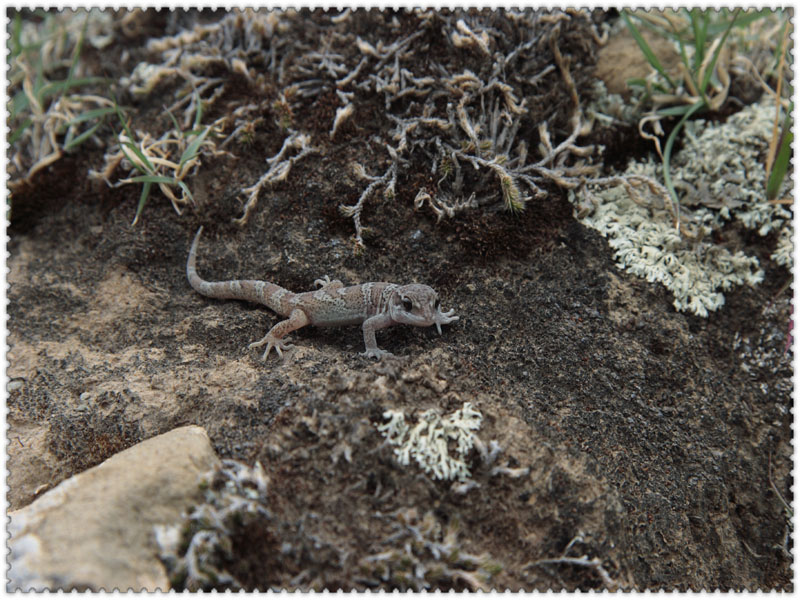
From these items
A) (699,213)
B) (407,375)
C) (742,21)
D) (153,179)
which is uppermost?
(742,21)

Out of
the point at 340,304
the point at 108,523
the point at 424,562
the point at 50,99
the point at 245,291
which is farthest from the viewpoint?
the point at 50,99

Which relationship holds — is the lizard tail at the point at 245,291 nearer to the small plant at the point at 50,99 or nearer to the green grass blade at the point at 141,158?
the green grass blade at the point at 141,158

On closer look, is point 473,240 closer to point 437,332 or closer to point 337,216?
point 437,332

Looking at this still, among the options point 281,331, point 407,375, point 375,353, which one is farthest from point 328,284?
point 407,375

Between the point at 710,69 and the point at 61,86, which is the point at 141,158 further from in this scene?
the point at 710,69

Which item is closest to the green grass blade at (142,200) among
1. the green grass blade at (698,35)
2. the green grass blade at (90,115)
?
the green grass blade at (90,115)

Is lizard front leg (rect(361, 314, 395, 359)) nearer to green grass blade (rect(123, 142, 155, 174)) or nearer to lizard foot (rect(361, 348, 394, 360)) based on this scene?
lizard foot (rect(361, 348, 394, 360))

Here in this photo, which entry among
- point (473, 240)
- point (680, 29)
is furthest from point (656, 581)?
point (680, 29)
